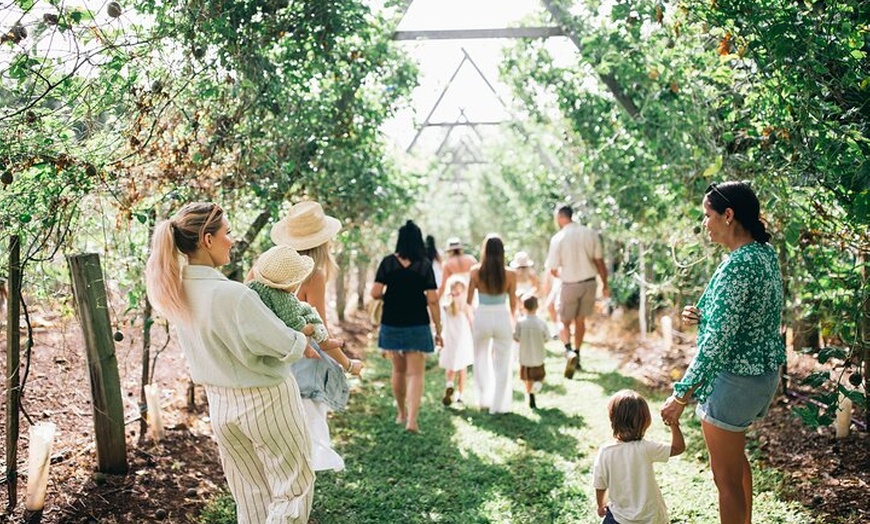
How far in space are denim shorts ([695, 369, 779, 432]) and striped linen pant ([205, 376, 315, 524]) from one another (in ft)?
5.45

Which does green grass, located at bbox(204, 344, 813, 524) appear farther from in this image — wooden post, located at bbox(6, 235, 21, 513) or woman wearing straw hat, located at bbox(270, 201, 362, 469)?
wooden post, located at bbox(6, 235, 21, 513)

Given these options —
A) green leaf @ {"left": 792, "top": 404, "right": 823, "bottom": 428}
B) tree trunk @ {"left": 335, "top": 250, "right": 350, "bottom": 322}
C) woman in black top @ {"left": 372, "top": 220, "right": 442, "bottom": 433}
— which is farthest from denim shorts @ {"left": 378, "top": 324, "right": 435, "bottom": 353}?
tree trunk @ {"left": 335, "top": 250, "right": 350, "bottom": 322}

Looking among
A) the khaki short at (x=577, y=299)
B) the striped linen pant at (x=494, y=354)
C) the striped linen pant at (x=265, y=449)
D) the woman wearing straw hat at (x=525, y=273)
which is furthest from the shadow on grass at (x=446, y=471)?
the khaki short at (x=577, y=299)

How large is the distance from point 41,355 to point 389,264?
241cm

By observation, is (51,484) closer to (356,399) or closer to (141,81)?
(141,81)

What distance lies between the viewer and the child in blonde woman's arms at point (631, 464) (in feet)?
11.2

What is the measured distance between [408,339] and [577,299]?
3.38m

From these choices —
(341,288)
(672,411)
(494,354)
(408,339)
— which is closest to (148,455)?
(408,339)

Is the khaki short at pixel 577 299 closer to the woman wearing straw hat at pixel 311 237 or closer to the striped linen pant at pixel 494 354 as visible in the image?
the striped linen pant at pixel 494 354

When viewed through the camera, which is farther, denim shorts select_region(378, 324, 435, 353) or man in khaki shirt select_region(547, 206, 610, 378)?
man in khaki shirt select_region(547, 206, 610, 378)

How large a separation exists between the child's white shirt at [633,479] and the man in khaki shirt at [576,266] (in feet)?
17.0

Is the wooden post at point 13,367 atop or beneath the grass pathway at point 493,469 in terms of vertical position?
atop

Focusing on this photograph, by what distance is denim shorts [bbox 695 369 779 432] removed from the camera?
3203 mm

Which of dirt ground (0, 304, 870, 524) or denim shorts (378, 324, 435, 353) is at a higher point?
denim shorts (378, 324, 435, 353)
